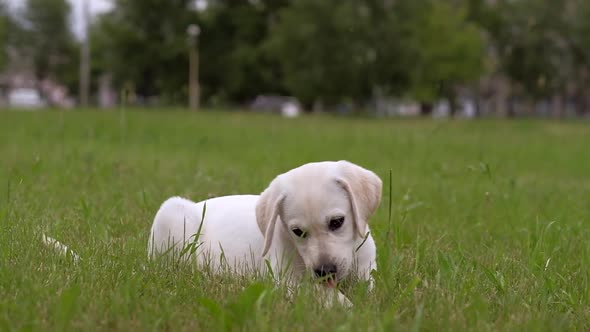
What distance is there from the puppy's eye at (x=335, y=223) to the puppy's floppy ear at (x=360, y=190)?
0.28 feet

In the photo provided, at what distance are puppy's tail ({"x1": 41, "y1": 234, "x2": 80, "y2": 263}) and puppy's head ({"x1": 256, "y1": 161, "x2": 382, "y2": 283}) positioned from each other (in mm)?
981

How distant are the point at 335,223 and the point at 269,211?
0.34 m

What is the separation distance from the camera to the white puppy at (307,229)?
3449mm

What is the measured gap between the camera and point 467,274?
3.66 meters

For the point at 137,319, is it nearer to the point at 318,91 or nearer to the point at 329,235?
the point at 329,235

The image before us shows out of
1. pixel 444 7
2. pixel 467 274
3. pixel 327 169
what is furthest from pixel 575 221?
pixel 444 7

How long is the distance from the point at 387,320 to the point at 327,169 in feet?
4.06

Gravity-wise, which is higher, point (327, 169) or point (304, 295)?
point (327, 169)

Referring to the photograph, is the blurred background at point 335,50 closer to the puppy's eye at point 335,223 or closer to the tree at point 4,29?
the tree at point 4,29

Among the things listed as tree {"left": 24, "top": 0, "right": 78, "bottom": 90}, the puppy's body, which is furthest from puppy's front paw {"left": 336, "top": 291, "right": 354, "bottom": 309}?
tree {"left": 24, "top": 0, "right": 78, "bottom": 90}

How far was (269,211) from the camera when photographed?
3.59 m

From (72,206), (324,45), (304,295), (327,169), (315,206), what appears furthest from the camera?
(324,45)

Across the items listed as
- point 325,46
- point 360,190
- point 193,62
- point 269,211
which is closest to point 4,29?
point 193,62

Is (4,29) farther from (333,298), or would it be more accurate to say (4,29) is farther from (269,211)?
(333,298)
